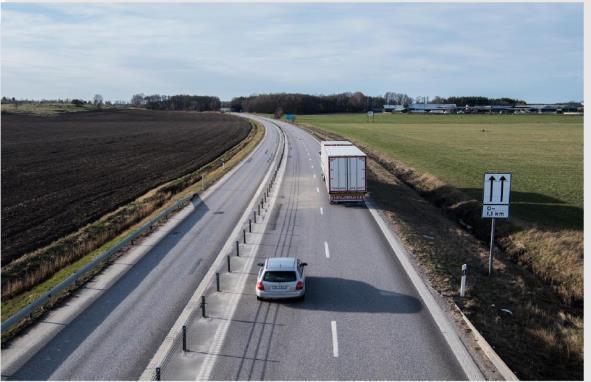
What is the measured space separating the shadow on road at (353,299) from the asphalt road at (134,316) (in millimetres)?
4269

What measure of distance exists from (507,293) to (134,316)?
12728 mm

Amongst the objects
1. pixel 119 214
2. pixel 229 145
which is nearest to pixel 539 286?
pixel 119 214

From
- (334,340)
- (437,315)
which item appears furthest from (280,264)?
(437,315)

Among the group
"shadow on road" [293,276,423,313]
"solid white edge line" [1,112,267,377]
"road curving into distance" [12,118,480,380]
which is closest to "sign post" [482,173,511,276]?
"road curving into distance" [12,118,480,380]

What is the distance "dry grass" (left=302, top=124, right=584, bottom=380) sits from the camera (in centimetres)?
1405

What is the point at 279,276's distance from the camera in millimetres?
17047

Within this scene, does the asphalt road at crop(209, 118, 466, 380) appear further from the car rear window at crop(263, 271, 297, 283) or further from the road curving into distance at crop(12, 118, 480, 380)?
the car rear window at crop(263, 271, 297, 283)

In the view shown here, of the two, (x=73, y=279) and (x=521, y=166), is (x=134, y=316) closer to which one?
(x=73, y=279)

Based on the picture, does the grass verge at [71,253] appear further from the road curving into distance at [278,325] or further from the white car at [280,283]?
the white car at [280,283]

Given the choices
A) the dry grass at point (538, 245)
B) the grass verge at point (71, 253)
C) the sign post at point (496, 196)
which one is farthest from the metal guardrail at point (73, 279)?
the dry grass at point (538, 245)

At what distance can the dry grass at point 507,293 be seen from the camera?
14055mm

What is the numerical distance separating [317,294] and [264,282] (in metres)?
2.04

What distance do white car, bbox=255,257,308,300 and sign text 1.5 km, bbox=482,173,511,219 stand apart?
7355mm

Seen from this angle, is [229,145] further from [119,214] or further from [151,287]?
[151,287]
